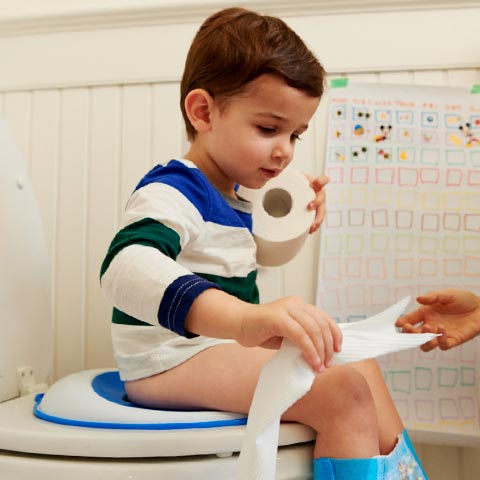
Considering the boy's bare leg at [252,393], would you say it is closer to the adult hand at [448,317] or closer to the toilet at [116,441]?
the toilet at [116,441]

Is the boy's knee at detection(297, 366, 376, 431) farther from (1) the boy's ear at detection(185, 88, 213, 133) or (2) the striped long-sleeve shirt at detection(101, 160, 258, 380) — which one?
(1) the boy's ear at detection(185, 88, 213, 133)

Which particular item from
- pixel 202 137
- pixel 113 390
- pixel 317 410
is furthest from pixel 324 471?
pixel 202 137

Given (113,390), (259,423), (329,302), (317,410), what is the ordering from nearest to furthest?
(259,423) < (317,410) < (113,390) < (329,302)

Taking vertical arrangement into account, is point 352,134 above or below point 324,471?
above

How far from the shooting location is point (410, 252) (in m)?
1.16

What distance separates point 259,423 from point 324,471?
5.2 inches

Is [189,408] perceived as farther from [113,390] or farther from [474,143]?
[474,143]

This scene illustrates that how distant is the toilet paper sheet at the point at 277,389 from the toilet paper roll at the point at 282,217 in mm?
419

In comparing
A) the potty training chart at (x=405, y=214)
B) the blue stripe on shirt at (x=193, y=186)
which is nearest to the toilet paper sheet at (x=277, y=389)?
the blue stripe on shirt at (x=193, y=186)

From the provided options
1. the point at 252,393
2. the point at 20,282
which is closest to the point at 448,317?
the point at 252,393

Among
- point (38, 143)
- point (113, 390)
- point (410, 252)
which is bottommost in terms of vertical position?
point (113, 390)

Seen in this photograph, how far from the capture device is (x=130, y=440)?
588 millimetres

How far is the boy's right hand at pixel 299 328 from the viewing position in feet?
1.63

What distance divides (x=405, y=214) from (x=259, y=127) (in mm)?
488
